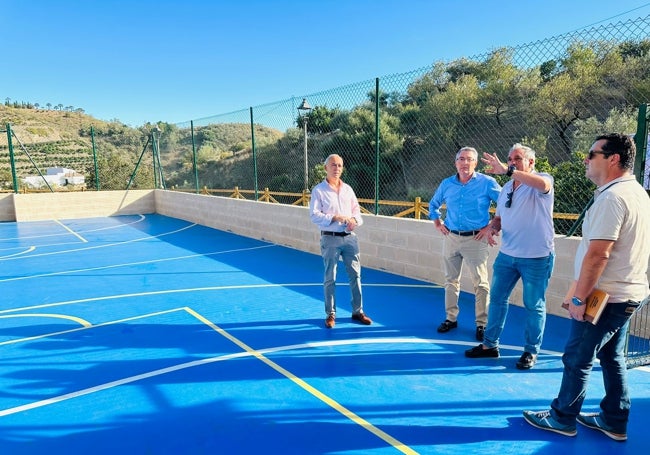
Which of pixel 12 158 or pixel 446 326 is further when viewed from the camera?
pixel 12 158

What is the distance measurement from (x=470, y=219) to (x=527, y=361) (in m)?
1.30

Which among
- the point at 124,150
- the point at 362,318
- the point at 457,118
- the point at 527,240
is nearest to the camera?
the point at 527,240

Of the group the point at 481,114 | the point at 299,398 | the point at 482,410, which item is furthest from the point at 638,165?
the point at 481,114

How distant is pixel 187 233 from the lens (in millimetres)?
11523

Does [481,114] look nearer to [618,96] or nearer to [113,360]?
[618,96]

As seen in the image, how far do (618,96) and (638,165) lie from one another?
9475 millimetres

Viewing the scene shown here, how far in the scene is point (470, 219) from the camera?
401 centimetres

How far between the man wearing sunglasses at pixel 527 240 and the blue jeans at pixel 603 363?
0.86m

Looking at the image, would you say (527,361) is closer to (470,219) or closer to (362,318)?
(470,219)

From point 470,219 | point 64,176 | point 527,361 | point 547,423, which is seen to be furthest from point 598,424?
point 64,176

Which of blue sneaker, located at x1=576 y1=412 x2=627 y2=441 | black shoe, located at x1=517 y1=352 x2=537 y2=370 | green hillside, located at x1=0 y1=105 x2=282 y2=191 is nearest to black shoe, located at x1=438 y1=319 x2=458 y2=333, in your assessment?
black shoe, located at x1=517 y1=352 x2=537 y2=370

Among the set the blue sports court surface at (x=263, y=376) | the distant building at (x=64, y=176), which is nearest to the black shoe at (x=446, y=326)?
the blue sports court surface at (x=263, y=376)

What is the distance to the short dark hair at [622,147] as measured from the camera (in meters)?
2.20

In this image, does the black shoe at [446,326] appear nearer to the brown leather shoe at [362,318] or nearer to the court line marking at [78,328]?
the brown leather shoe at [362,318]
